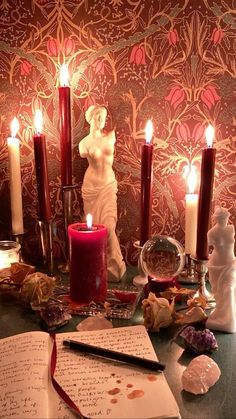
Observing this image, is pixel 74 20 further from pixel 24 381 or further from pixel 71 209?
pixel 24 381

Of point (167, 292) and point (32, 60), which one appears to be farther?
point (32, 60)

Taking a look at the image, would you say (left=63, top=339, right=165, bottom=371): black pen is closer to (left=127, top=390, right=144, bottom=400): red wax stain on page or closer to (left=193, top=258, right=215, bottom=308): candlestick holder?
(left=127, top=390, right=144, bottom=400): red wax stain on page

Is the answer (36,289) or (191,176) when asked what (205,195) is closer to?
(191,176)

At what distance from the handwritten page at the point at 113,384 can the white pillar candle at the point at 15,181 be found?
38 centimetres

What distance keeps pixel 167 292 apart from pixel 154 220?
0.27m

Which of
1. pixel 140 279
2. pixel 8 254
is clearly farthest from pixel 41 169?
pixel 140 279

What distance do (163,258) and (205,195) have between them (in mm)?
137

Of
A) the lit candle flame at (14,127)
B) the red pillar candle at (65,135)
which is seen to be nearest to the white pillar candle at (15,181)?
the lit candle flame at (14,127)

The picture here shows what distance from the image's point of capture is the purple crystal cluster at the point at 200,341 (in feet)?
2.20

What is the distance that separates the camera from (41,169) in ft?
3.03

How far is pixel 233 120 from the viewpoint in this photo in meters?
0.97

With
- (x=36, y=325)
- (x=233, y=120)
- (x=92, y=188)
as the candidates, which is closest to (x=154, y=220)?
(x=92, y=188)

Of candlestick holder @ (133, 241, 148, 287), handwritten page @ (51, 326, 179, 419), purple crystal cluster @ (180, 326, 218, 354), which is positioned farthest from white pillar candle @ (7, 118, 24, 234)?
purple crystal cluster @ (180, 326, 218, 354)

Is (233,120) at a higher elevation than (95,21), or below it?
below
